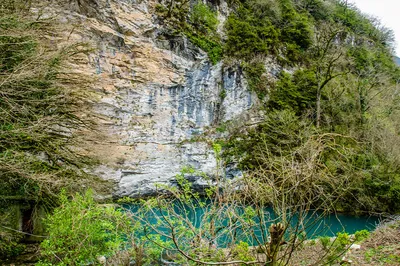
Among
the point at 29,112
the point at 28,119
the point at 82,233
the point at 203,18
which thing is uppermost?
the point at 203,18

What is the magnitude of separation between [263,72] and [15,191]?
14.5m

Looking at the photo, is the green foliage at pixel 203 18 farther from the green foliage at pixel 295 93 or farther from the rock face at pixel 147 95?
the green foliage at pixel 295 93

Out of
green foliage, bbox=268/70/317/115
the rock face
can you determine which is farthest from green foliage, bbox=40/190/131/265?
green foliage, bbox=268/70/317/115

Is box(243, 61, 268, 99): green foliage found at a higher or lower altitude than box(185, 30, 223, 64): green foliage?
lower

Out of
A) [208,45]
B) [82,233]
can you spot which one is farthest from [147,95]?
[82,233]

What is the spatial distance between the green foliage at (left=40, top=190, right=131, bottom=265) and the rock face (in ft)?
26.2

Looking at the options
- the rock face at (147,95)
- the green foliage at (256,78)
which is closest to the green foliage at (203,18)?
the rock face at (147,95)

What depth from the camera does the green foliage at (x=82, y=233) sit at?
14.1ft

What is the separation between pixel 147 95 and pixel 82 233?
10.7 meters

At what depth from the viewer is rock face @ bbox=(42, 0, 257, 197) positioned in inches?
532

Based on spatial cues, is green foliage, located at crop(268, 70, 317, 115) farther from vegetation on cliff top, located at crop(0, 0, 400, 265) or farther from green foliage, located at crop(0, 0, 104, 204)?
green foliage, located at crop(0, 0, 104, 204)

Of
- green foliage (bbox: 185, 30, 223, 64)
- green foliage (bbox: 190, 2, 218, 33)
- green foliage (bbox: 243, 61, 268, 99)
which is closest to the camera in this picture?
green foliage (bbox: 185, 30, 223, 64)

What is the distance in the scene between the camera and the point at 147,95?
47.5ft

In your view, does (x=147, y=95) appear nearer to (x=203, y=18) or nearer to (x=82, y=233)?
(x=203, y=18)
